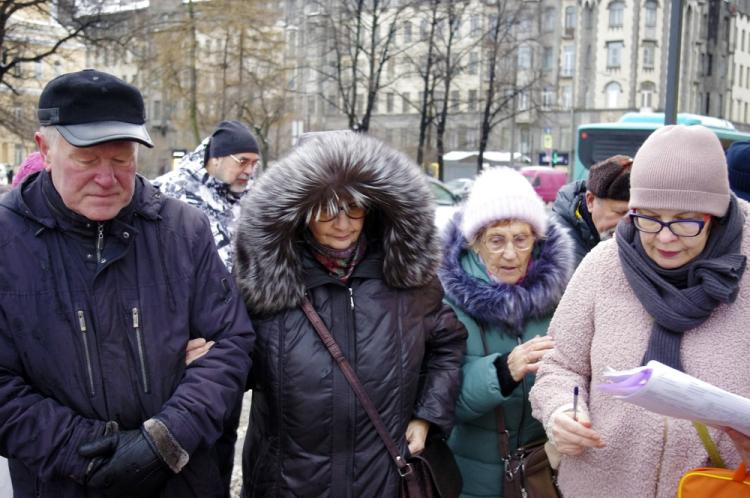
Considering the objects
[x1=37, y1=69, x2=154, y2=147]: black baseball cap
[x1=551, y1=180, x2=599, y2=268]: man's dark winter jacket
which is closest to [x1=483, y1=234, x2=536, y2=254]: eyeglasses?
[x1=551, y1=180, x2=599, y2=268]: man's dark winter jacket

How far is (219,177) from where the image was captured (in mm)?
5453

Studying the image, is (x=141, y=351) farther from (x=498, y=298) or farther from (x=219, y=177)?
(x=219, y=177)

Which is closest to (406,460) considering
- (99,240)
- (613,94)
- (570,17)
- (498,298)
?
(498,298)

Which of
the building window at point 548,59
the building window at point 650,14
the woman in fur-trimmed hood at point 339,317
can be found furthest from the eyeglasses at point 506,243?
the building window at point 650,14

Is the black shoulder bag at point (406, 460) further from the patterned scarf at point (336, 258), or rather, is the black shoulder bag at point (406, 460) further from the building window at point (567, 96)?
the building window at point (567, 96)

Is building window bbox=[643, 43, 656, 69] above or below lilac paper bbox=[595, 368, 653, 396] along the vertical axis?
above

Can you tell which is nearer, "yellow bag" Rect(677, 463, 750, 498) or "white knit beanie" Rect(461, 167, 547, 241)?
"yellow bag" Rect(677, 463, 750, 498)

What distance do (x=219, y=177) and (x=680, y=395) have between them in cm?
415

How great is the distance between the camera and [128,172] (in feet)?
8.38

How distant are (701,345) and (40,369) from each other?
2.03 meters

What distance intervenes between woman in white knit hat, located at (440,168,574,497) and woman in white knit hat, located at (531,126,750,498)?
659 millimetres

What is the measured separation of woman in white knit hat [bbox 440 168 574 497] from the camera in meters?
3.13

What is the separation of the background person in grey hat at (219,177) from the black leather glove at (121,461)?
300 cm

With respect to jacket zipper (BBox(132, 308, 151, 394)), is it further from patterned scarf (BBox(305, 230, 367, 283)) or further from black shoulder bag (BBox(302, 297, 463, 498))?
patterned scarf (BBox(305, 230, 367, 283))
